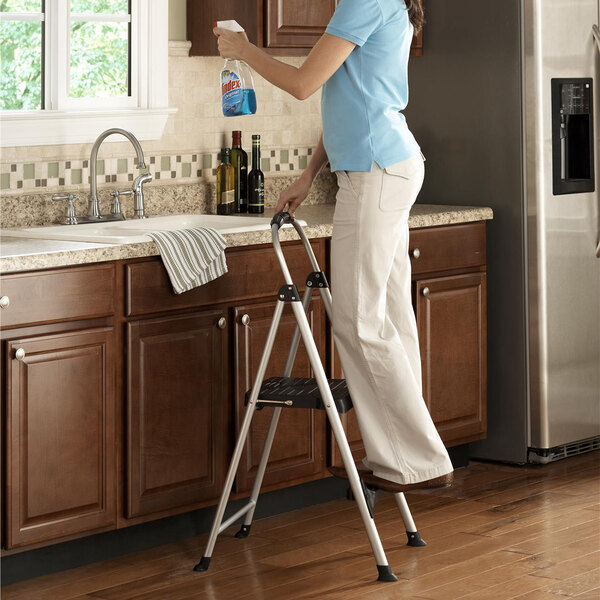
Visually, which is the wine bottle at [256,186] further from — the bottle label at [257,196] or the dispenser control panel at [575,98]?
the dispenser control panel at [575,98]

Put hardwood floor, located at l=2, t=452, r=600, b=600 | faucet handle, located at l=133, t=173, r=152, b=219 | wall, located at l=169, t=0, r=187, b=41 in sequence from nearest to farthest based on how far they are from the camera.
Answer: hardwood floor, located at l=2, t=452, r=600, b=600
faucet handle, located at l=133, t=173, r=152, b=219
wall, located at l=169, t=0, r=187, b=41

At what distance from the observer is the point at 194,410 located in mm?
3480

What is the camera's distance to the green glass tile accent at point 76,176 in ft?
12.4

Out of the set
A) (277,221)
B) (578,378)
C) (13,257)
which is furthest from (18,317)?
(578,378)

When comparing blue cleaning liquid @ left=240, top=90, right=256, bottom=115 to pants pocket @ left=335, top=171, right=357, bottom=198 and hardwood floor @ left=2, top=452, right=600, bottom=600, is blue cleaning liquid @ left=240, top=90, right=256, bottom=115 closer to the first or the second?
pants pocket @ left=335, top=171, right=357, bottom=198

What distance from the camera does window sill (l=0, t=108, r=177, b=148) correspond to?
11.9 feet

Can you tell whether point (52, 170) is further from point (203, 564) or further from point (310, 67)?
point (203, 564)

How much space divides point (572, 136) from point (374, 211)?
58.8 inches

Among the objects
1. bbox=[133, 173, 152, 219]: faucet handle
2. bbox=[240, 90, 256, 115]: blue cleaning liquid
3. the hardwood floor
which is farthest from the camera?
bbox=[133, 173, 152, 219]: faucet handle

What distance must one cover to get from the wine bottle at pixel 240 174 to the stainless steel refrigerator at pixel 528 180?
78 centimetres

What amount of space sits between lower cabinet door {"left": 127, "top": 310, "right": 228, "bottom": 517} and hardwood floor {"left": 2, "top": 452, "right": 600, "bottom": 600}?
7.4 inches

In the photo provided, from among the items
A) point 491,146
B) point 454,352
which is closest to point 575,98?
point 491,146

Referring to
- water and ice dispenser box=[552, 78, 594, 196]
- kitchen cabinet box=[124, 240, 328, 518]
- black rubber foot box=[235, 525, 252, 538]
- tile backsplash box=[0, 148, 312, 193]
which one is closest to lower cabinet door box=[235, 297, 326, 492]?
kitchen cabinet box=[124, 240, 328, 518]

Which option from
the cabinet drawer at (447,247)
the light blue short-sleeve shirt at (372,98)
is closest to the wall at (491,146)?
the cabinet drawer at (447,247)
